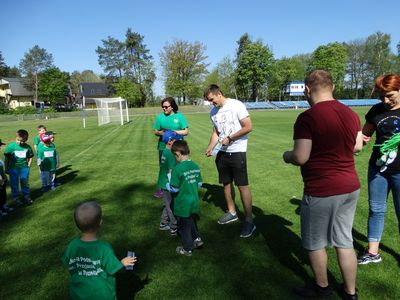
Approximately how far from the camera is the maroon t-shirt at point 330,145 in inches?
111

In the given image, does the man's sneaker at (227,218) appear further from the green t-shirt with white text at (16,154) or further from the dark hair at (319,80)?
the green t-shirt with white text at (16,154)

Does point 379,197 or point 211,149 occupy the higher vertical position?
point 211,149

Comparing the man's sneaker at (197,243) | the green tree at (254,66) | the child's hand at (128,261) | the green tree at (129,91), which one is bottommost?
the man's sneaker at (197,243)

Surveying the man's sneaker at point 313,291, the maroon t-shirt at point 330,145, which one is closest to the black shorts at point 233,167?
the man's sneaker at point 313,291

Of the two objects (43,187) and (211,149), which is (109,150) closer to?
(43,187)

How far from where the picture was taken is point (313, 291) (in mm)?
3355

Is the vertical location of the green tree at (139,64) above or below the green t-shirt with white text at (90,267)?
above

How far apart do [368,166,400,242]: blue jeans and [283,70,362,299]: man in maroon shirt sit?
1.03 metres

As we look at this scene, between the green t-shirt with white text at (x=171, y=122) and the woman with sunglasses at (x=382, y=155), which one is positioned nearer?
the woman with sunglasses at (x=382, y=155)

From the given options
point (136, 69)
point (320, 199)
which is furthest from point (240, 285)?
point (136, 69)

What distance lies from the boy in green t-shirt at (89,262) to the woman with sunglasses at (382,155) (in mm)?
3007

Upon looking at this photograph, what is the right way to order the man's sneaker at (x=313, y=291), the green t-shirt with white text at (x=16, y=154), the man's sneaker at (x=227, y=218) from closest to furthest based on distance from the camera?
the man's sneaker at (x=313, y=291), the man's sneaker at (x=227, y=218), the green t-shirt with white text at (x=16, y=154)

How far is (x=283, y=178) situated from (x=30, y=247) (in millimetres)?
5944

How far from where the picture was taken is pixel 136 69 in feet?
265
